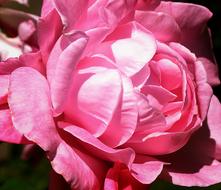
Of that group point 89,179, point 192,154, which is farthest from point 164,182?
point 89,179

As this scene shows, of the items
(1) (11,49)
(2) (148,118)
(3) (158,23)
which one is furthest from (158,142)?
(1) (11,49)

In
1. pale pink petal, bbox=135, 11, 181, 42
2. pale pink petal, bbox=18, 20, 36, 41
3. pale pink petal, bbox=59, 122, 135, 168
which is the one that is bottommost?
pale pink petal, bbox=59, 122, 135, 168

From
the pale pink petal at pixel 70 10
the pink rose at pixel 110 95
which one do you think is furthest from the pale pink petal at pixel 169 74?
the pale pink petal at pixel 70 10

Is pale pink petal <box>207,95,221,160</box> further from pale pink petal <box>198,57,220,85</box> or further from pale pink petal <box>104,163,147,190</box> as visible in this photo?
Answer: pale pink petal <box>104,163,147,190</box>

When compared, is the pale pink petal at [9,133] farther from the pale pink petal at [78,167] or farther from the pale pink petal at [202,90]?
the pale pink petal at [202,90]

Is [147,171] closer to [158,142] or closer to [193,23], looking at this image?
[158,142]

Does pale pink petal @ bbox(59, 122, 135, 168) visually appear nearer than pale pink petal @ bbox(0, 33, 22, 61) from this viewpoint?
Yes

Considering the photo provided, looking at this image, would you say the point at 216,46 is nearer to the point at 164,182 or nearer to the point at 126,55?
the point at 164,182

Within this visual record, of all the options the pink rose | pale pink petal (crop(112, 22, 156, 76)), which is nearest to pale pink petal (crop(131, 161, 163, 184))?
the pink rose
